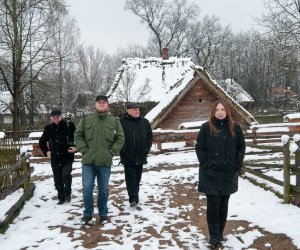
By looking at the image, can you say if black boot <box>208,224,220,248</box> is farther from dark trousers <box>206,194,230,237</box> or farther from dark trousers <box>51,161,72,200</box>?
dark trousers <box>51,161,72,200</box>

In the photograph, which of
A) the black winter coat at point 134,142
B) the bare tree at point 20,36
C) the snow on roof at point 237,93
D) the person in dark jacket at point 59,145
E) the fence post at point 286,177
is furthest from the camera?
the snow on roof at point 237,93

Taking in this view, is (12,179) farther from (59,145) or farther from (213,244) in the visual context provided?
(213,244)

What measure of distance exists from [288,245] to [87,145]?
3254mm

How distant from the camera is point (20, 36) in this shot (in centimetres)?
1831

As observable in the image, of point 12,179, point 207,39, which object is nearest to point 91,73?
point 207,39

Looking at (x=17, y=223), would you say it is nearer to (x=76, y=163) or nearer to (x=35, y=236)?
(x=35, y=236)

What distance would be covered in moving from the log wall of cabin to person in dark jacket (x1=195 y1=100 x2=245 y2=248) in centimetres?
1579

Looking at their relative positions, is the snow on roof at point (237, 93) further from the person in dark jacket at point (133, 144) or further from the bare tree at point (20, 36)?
the person in dark jacket at point (133, 144)

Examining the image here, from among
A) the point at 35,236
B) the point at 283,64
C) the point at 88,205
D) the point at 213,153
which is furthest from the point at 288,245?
the point at 283,64

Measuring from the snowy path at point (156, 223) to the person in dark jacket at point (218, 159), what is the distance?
1.92 ft

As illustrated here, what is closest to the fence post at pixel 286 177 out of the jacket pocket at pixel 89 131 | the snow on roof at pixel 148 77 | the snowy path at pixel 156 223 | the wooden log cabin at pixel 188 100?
the snowy path at pixel 156 223

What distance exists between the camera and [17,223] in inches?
246

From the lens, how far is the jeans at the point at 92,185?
6.05 meters

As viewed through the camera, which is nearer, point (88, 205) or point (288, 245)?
point (288, 245)
